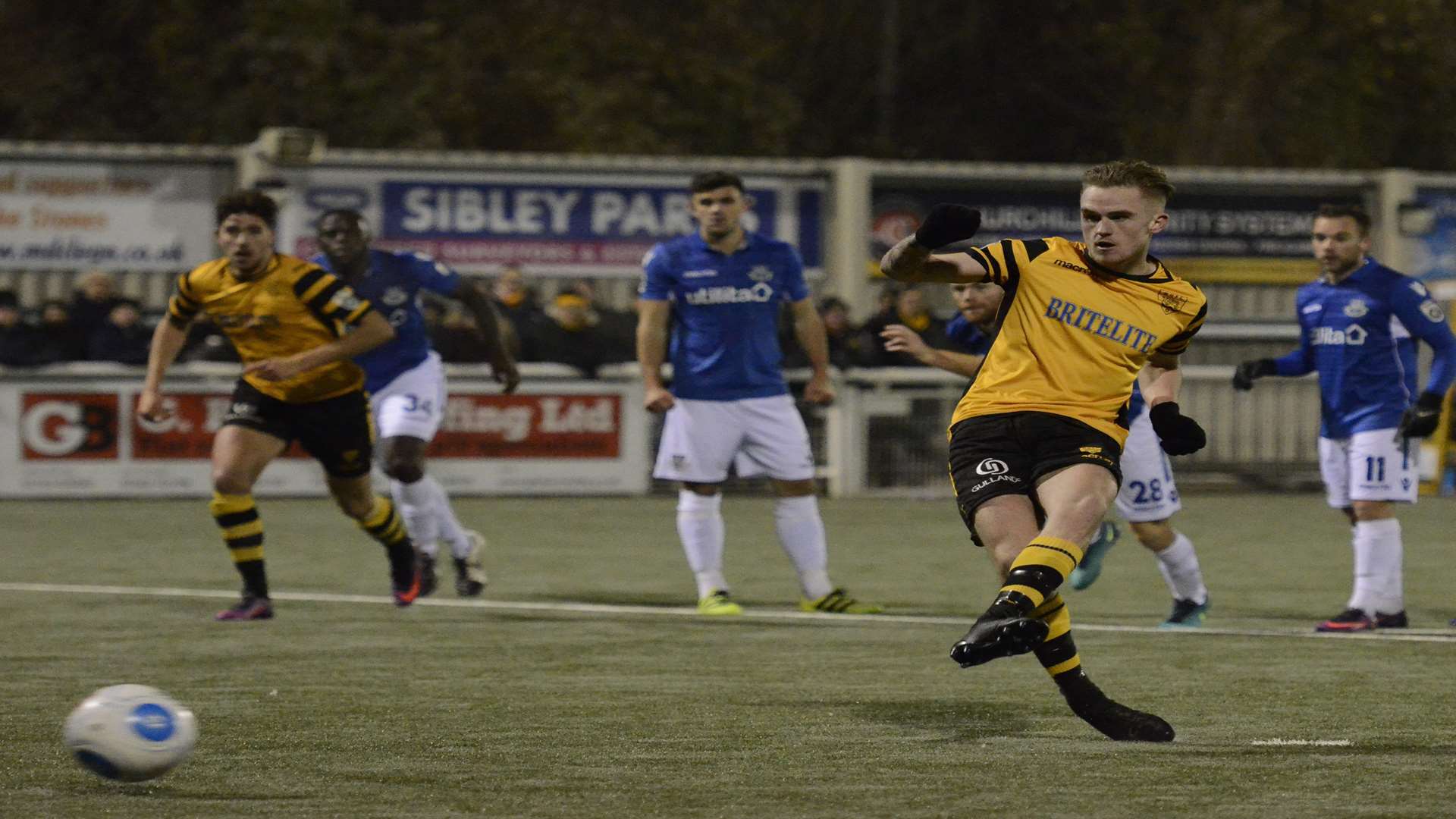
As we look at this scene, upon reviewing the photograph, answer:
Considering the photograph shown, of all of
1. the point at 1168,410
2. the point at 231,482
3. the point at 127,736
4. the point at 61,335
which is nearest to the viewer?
the point at 127,736

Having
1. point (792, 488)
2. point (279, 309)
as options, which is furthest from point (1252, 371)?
point (279, 309)

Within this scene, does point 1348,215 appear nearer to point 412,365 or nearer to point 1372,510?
point 1372,510

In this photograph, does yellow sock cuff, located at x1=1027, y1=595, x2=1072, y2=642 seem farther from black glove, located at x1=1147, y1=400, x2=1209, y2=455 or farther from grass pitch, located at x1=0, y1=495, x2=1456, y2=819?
black glove, located at x1=1147, y1=400, x2=1209, y2=455

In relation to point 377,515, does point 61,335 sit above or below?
above

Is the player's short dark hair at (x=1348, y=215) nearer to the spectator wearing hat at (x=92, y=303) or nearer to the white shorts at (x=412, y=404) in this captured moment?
the white shorts at (x=412, y=404)

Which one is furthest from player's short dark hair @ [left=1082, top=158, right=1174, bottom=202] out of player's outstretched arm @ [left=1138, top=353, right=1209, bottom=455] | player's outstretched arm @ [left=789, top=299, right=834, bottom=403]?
player's outstretched arm @ [left=789, top=299, right=834, bottom=403]

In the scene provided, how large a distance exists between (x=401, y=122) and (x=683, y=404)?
2271cm

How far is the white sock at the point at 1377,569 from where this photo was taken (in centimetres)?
973

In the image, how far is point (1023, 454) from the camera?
21.5 feet

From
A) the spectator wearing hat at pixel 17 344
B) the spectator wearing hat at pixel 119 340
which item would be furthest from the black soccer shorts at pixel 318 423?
the spectator wearing hat at pixel 17 344

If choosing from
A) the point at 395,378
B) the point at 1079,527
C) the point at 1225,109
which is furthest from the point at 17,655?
the point at 1225,109

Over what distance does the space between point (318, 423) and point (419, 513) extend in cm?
140

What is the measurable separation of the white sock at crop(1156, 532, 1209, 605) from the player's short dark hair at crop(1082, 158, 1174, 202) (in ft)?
11.2

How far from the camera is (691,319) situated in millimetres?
10422
